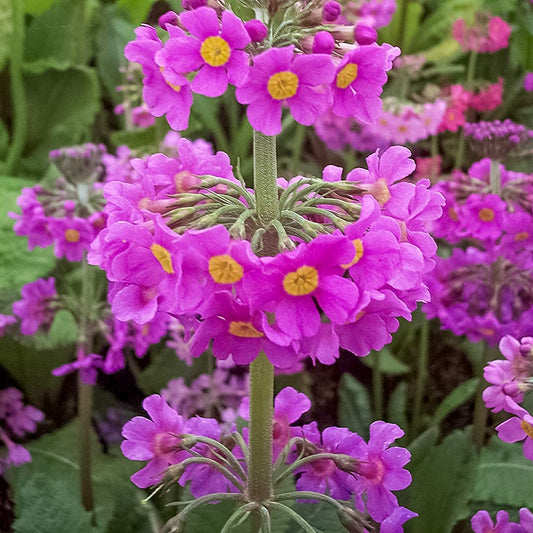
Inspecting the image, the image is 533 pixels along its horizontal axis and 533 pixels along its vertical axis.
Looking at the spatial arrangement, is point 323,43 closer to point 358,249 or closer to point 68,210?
point 358,249

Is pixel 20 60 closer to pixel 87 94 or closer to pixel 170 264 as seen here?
pixel 87 94

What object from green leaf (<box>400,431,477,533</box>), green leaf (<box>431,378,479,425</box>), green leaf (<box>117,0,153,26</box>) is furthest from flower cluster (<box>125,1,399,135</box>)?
green leaf (<box>117,0,153,26</box>)

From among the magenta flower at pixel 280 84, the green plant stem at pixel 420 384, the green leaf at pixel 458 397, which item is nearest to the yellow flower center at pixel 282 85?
the magenta flower at pixel 280 84

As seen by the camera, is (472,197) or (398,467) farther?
(472,197)

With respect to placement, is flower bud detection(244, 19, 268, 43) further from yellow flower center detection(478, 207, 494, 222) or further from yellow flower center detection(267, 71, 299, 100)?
yellow flower center detection(478, 207, 494, 222)

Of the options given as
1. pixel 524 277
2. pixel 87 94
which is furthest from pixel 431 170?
pixel 87 94

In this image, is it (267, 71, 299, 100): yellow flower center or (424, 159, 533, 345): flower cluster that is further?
(424, 159, 533, 345): flower cluster
